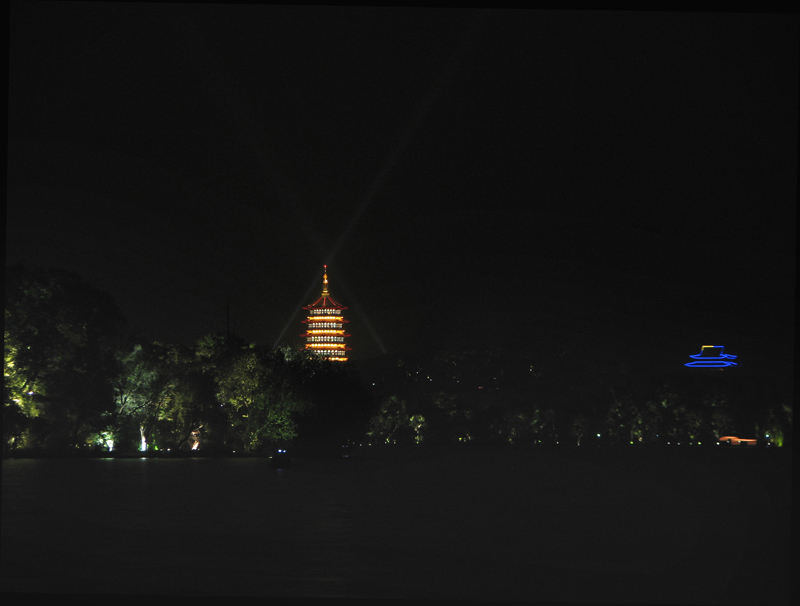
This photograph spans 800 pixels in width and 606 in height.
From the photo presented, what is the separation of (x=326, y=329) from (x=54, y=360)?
8892 centimetres

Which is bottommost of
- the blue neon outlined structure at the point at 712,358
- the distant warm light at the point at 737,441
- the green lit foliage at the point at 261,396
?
the distant warm light at the point at 737,441

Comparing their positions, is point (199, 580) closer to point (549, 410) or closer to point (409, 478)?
point (409, 478)

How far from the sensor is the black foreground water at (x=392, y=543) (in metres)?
10.8

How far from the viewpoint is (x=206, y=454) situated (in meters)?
63.5

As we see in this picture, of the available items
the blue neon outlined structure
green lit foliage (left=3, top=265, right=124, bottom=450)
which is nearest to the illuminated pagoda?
the blue neon outlined structure

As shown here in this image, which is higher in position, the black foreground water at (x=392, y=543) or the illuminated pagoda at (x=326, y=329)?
the illuminated pagoda at (x=326, y=329)

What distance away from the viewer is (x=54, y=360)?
54.5 m

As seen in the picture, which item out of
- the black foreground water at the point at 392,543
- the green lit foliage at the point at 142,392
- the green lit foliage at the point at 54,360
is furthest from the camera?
the green lit foliage at the point at 142,392

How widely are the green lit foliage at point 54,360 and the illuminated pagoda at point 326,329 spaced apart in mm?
84186

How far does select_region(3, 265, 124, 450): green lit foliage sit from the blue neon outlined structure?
10516cm

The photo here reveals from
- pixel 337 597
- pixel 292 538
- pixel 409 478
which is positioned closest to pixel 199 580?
pixel 337 597

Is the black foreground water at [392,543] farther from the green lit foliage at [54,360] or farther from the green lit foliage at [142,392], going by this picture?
the green lit foliage at [142,392]

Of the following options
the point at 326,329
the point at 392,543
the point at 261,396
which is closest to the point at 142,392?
the point at 261,396

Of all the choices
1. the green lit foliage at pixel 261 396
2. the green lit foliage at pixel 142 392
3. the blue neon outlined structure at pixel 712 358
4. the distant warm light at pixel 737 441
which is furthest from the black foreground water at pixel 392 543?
the blue neon outlined structure at pixel 712 358
